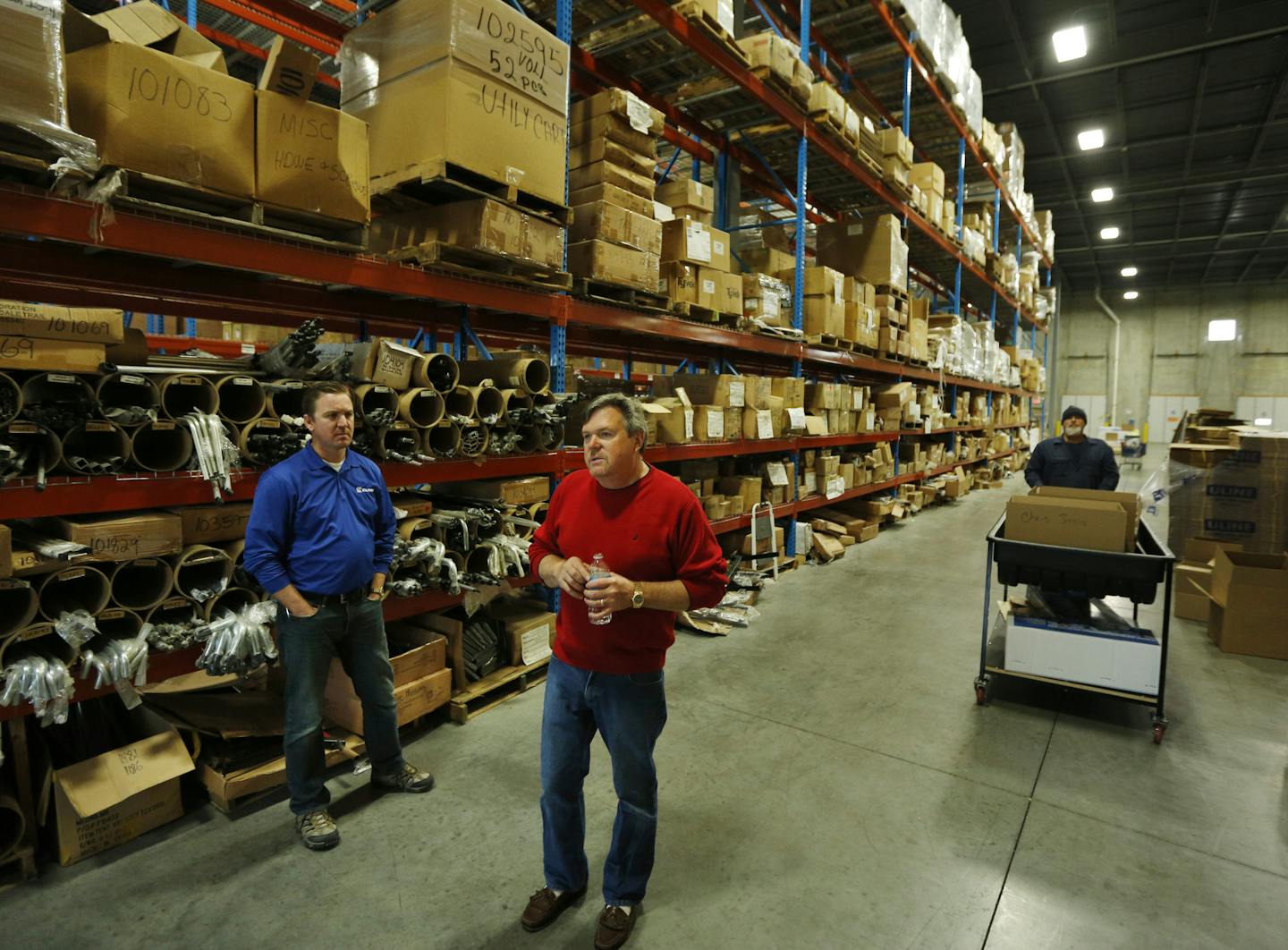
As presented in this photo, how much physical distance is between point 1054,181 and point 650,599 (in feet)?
71.3

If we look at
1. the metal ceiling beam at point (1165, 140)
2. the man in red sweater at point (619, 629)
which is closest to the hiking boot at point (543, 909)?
the man in red sweater at point (619, 629)

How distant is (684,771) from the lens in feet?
10.9

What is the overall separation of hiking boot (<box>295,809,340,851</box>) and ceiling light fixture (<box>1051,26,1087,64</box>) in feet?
47.3

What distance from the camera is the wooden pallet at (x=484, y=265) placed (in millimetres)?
3598

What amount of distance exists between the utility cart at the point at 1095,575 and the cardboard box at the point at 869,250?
566cm

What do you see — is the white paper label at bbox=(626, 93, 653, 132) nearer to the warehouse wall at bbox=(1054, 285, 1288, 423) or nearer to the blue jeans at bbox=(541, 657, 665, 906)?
the blue jeans at bbox=(541, 657, 665, 906)

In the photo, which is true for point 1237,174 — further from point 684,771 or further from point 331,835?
point 331,835

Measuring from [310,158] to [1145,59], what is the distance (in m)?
15.5

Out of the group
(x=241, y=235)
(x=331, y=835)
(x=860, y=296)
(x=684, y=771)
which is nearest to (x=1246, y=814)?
(x=684, y=771)

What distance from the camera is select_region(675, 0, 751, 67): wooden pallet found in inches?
203

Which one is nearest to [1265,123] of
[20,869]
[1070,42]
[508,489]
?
[1070,42]

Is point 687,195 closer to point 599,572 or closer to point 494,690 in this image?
point 494,690

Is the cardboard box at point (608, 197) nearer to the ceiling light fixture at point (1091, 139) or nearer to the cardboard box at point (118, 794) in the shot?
the cardboard box at point (118, 794)

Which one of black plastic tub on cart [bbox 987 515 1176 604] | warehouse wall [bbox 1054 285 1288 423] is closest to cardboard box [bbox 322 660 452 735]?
black plastic tub on cart [bbox 987 515 1176 604]
